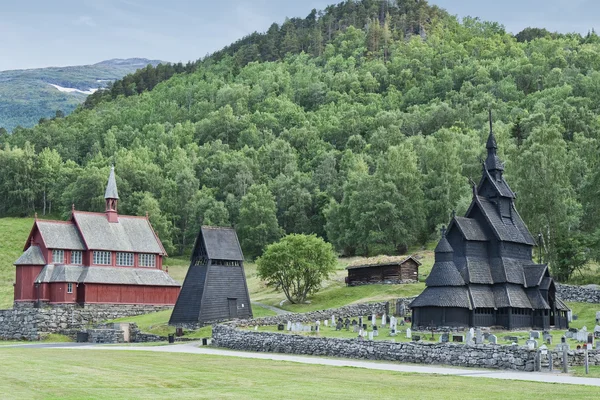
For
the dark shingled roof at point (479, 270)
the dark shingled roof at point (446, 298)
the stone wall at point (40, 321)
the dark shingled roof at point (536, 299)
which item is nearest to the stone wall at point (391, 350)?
the dark shingled roof at point (446, 298)

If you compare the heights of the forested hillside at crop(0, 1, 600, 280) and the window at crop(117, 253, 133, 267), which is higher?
the forested hillside at crop(0, 1, 600, 280)

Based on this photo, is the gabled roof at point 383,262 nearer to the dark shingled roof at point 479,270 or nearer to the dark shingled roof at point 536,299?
the dark shingled roof at point 479,270

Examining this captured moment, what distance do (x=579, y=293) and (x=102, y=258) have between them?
153 feet

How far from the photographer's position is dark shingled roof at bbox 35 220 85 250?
255 feet

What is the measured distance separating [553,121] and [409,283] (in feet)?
178

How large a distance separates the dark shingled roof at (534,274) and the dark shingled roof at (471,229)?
384cm

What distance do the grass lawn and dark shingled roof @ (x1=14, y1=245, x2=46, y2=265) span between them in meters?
43.0

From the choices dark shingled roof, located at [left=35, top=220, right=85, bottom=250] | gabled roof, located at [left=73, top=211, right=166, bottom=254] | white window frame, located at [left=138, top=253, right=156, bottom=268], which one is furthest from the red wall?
dark shingled roof, located at [left=35, top=220, right=85, bottom=250]

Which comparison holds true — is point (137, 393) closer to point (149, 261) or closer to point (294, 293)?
point (294, 293)

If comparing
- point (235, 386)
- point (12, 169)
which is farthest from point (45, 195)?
point (235, 386)

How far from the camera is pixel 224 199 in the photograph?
138250mm

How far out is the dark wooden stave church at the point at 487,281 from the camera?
55.2 meters

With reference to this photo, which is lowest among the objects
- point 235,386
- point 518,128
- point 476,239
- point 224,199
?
point 235,386

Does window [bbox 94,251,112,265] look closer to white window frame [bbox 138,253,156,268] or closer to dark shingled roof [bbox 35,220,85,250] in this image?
dark shingled roof [bbox 35,220,85,250]
